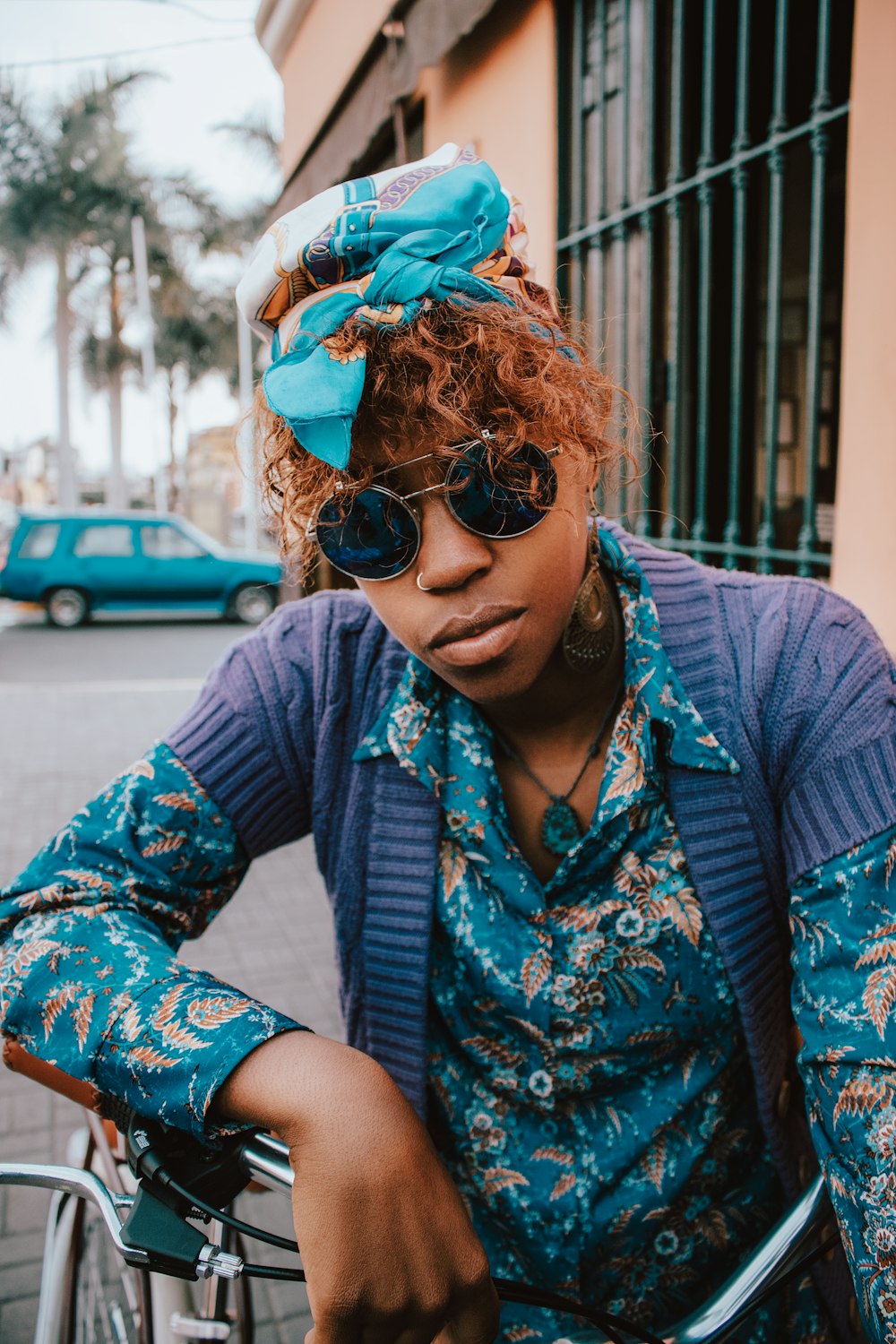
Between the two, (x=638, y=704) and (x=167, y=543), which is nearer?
(x=638, y=704)

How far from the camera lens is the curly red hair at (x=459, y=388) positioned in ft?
3.93

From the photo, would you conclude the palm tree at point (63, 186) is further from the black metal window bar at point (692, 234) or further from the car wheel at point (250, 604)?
the black metal window bar at point (692, 234)

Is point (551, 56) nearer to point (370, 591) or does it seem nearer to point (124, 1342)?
point (370, 591)

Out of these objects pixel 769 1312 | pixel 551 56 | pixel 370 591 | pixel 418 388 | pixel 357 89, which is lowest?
pixel 769 1312

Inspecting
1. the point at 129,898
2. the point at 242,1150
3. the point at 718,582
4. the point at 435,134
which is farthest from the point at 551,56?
the point at 242,1150

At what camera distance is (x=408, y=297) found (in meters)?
1.19

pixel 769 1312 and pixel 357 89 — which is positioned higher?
pixel 357 89

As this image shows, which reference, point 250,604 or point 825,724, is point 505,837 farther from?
point 250,604

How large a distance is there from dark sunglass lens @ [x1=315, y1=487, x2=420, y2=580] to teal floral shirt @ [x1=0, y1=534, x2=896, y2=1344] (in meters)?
0.22

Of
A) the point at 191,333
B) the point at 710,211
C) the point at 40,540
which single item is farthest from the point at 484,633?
the point at 191,333

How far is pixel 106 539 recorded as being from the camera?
1647cm

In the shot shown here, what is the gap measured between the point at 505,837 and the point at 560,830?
7cm

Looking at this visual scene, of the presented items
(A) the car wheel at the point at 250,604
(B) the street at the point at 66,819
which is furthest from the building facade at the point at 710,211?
(A) the car wheel at the point at 250,604

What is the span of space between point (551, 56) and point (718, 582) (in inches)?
153
